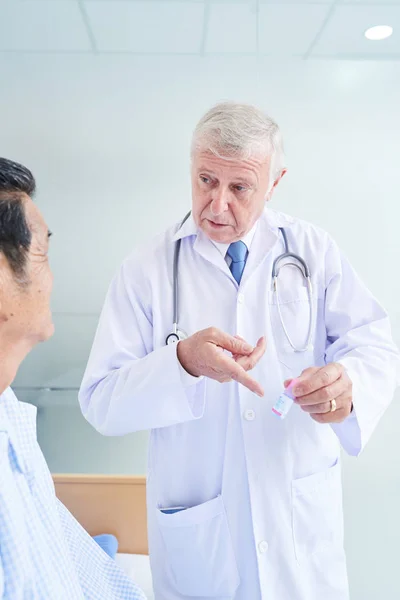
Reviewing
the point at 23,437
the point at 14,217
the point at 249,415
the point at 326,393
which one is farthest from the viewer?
the point at 249,415

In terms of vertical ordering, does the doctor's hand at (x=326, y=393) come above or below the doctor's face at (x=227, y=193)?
below

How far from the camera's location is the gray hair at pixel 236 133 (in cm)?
120

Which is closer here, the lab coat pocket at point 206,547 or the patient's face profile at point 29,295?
the patient's face profile at point 29,295

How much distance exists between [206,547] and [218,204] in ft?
2.41

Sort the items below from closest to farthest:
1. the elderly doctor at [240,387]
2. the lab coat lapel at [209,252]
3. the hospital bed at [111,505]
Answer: the elderly doctor at [240,387] < the lab coat lapel at [209,252] < the hospital bed at [111,505]

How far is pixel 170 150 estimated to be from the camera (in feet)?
6.48

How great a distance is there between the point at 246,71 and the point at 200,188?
2.96ft

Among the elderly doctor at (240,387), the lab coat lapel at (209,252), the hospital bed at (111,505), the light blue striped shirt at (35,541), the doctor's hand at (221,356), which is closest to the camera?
the light blue striped shirt at (35,541)

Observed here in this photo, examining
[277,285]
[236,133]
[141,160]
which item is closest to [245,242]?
[277,285]

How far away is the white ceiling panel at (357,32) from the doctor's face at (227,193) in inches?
37.4

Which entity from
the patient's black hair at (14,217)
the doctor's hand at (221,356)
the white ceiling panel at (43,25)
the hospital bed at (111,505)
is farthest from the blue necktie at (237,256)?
the white ceiling panel at (43,25)

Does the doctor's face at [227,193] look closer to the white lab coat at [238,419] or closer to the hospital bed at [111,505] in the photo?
the white lab coat at [238,419]

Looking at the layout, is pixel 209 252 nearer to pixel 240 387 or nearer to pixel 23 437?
pixel 240 387

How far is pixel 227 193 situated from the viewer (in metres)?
1.23
